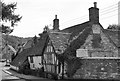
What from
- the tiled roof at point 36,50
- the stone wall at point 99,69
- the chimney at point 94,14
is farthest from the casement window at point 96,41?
the tiled roof at point 36,50

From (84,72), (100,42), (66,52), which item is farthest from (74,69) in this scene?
(100,42)

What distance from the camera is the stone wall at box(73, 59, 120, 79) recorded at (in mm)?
23922

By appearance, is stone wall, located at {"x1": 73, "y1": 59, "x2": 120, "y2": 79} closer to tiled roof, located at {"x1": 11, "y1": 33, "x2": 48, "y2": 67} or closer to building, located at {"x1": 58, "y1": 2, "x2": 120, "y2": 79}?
building, located at {"x1": 58, "y1": 2, "x2": 120, "y2": 79}

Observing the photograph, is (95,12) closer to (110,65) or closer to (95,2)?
(95,2)

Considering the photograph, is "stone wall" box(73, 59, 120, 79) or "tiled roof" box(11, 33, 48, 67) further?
"tiled roof" box(11, 33, 48, 67)

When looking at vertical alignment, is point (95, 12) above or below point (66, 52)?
above

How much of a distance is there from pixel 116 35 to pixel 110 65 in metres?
10.2

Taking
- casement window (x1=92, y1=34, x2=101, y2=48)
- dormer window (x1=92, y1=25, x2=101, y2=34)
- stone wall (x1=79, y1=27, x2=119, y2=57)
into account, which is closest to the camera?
stone wall (x1=79, y1=27, x2=119, y2=57)

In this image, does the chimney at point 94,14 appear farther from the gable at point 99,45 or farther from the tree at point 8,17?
the tree at point 8,17

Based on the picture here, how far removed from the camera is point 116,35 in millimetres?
33125

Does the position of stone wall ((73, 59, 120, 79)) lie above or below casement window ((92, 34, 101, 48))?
below

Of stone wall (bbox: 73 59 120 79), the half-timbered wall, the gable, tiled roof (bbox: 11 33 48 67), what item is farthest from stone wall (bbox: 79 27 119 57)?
the half-timbered wall

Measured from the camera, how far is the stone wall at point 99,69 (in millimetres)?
23922

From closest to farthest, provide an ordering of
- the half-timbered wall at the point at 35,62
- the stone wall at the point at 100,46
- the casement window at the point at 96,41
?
the stone wall at the point at 100,46, the casement window at the point at 96,41, the half-timbered wall at the point at 35,62
